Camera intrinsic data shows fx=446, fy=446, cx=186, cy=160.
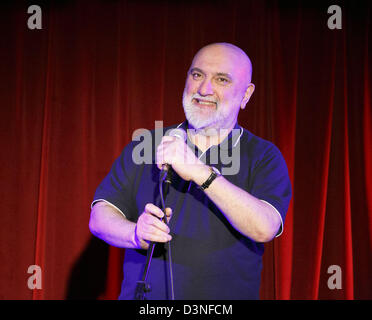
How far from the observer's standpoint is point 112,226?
5.24 feet

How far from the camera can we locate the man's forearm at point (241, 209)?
141 centimetres

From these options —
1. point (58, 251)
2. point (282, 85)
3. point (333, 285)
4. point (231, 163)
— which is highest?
point (282, 85)

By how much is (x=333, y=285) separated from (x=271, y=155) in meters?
1.85

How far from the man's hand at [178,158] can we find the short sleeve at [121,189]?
1.45 feet

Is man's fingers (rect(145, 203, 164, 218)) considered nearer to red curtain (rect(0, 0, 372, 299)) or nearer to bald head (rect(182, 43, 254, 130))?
bald head (rect(182, 43, 254, 130))

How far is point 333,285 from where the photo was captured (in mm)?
3166

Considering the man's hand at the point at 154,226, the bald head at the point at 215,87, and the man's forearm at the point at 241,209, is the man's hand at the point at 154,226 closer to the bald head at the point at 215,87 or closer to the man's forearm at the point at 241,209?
the man's forearm at the point at 241,209

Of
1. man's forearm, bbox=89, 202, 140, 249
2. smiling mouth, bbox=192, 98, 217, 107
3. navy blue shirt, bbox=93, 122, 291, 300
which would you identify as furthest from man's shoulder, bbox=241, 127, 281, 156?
man's forearm, bbox=89, 202, 140, 249

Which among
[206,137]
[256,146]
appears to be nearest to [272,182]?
[256,146]

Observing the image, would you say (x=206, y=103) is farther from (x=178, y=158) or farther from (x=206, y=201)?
(x=178, y=158)

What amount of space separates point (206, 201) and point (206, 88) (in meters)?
0.45
